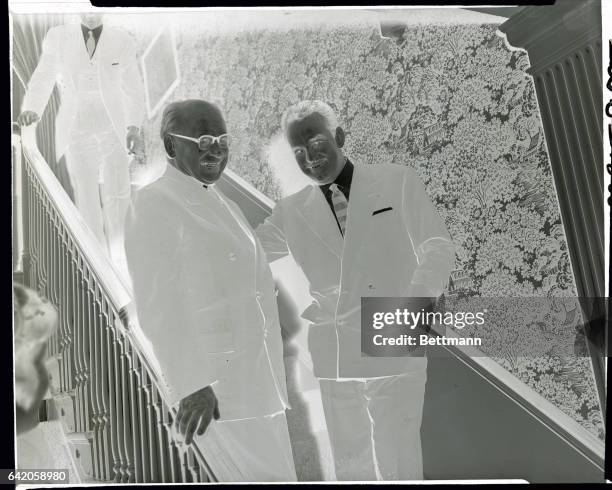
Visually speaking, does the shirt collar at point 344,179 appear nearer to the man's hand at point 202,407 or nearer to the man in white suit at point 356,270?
the man in white suit at point 356,270

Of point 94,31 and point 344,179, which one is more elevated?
point 94,31

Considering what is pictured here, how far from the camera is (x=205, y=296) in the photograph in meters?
2.63

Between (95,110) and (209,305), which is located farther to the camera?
(95,110)

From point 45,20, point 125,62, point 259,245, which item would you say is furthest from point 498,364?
point 45,20

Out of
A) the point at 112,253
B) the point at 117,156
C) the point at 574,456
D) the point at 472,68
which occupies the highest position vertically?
the point at 472,68

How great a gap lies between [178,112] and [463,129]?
1.14 metres

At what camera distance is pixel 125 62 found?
273 centimetres

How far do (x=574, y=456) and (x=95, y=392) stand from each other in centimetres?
194

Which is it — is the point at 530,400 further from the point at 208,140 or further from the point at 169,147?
the point at 169,147

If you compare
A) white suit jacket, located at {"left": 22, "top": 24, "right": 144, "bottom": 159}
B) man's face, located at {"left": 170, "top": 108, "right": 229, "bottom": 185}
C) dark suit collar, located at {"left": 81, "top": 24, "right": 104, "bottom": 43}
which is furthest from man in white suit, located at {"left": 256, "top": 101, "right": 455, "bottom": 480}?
dark suit collar, located at {"left": 81, "top": 24, "right": 104, "bottom": 43}

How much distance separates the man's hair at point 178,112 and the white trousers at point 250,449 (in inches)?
46.0

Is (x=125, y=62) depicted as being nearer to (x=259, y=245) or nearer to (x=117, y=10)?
(x=117, y=10)

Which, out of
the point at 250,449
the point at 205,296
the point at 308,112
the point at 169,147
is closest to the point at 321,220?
the point at 308,112

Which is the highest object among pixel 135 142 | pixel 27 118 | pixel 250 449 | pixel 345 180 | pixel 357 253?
pixel 27 118
